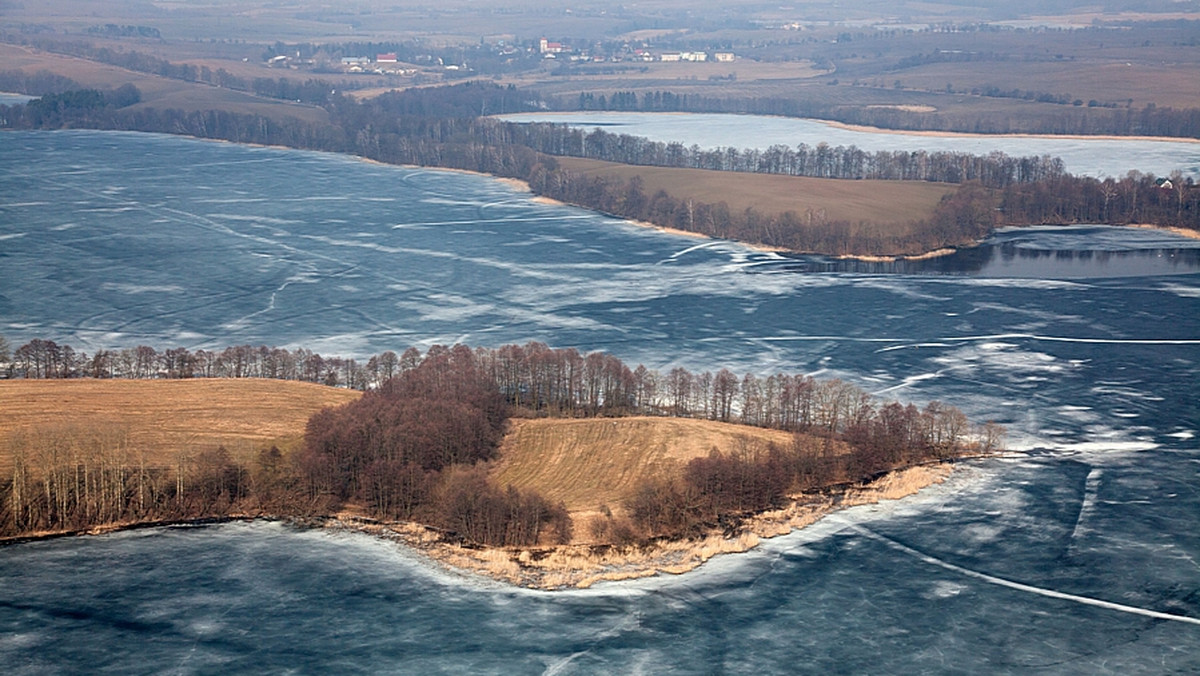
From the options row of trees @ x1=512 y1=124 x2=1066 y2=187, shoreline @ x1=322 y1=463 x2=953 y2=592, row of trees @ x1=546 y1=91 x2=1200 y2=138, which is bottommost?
shoreline @ x1=322 y1=463 x2=953 y2=592

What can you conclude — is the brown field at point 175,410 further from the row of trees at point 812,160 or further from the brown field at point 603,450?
the row of trees at point 812,160

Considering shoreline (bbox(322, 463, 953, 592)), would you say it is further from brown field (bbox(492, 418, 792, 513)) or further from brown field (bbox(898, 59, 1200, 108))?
brown field (bbox(898, 59, 1200, 108))

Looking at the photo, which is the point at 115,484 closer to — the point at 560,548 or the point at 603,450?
the point at 560,548

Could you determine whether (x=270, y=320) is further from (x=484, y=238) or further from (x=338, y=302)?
(x=484, y=238)

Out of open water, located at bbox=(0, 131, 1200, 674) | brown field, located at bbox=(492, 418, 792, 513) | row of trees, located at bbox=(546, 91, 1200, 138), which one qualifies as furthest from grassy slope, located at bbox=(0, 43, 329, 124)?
brown field, located at bbox=(492, 418, 792, 513)

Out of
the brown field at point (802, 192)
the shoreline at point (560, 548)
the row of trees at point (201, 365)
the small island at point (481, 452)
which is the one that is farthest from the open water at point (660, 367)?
the brown field at point (802, 192)

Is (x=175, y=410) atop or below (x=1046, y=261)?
below

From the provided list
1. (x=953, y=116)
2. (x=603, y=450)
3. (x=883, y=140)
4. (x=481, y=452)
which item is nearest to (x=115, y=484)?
(x=481, y=452)

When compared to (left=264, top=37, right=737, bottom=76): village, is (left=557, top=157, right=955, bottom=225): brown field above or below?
below
